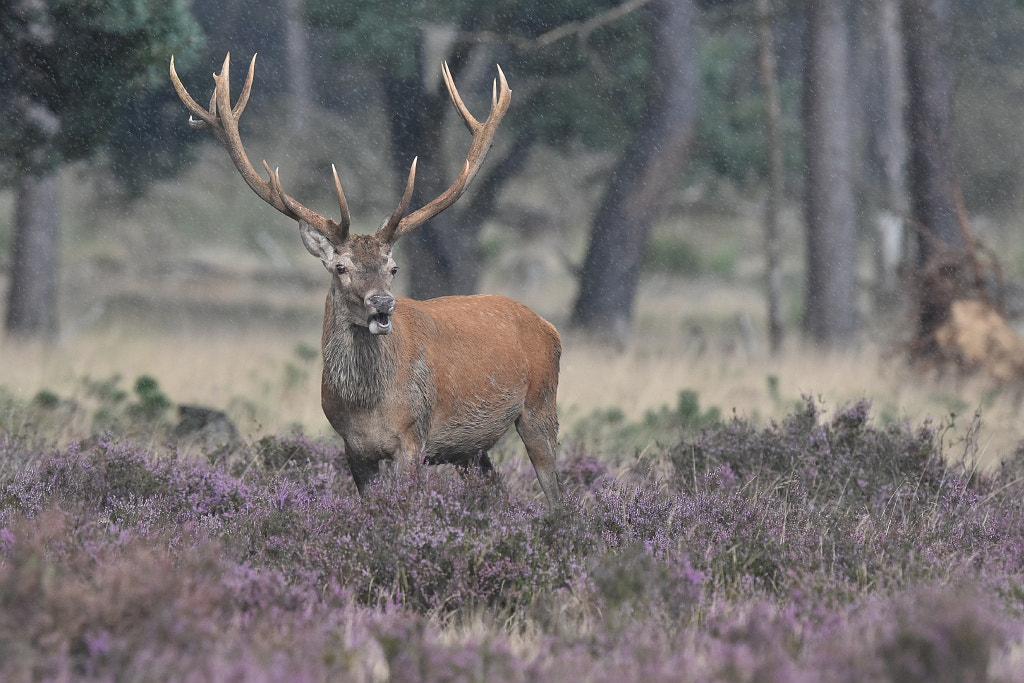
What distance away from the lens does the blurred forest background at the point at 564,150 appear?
1141cm

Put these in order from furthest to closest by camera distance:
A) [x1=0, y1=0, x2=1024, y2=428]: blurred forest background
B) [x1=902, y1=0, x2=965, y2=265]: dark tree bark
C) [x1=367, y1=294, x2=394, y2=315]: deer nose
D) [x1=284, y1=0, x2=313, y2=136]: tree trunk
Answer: [x1=284, y1=0, x2=313, y2=136]: tree trunk
[x1=902, y1=0, x2=965, y2=265]: dark tree bark
[x1=0, y1=0, x2=1024, y2=428]: blurred forest background
[x1=367, y1=294, x2=394, y2=315]: deer nose

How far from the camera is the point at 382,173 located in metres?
30.4

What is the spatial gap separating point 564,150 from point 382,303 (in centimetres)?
1479

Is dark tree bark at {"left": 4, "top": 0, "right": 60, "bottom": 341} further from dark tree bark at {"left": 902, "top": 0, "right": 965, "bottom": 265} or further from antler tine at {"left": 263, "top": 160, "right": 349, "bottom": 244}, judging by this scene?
antler tine at {"left": 263, "top": 160, "right": 349, "bottom": 244}

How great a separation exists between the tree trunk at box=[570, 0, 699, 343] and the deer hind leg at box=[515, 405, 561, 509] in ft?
33.9

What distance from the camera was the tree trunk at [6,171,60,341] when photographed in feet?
56.4

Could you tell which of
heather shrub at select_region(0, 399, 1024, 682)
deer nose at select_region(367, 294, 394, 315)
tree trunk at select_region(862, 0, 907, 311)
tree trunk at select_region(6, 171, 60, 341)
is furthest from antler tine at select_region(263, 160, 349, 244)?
tree trunk at select_region(862, 0, 907, 311)

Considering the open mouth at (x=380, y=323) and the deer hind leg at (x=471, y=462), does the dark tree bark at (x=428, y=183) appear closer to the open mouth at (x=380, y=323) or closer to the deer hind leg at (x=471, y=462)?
the deer hind leg at (x=471, y=462)

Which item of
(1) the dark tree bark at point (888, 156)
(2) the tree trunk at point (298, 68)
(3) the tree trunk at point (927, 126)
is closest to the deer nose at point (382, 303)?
(3) the tree trunk at point (927, 126)

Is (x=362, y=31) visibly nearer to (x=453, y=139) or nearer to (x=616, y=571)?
(x=616, y=571)

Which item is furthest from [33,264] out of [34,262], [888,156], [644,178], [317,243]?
[888,156]

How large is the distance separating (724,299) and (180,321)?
1376cm

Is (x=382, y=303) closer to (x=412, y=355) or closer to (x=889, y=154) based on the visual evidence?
(x=412, y=355)

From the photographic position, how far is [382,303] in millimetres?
6031
